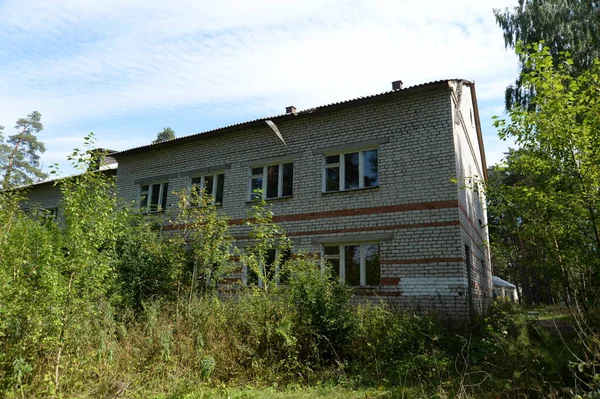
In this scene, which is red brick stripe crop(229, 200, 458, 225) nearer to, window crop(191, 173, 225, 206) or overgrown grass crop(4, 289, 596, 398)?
window crop(191, 173, 225, 206)

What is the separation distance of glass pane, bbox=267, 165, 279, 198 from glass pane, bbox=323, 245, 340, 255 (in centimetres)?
257

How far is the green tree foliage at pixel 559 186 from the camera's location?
6.12m

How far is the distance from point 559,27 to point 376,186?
35.4 feet

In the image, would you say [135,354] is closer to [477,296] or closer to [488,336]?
[488,336]

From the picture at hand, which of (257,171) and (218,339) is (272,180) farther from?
(218,339)

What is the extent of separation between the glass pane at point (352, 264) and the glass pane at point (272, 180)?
3.19 m

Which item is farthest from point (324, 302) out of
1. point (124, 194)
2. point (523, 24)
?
point (523, 24)

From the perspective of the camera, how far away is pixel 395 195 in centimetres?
1055

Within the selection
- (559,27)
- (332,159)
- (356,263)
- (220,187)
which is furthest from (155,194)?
(559,27)

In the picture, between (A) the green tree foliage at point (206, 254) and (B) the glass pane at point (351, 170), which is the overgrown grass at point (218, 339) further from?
(B) the glass pane at point (351, 170)

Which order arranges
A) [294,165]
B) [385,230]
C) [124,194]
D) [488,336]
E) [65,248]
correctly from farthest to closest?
1. [124,194]
2. [294,165]
3. [385,230]
4. [488,336]
5. [65,248]

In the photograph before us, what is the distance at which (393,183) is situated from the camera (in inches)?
420

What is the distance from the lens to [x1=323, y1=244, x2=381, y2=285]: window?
10.4 meters

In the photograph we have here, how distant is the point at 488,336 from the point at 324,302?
3.63 m
